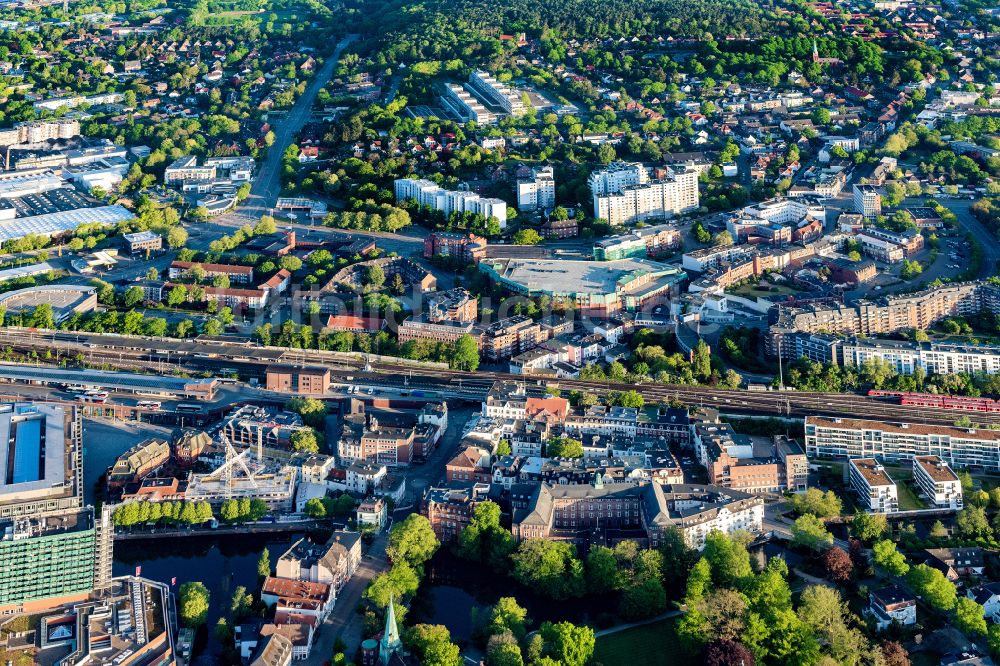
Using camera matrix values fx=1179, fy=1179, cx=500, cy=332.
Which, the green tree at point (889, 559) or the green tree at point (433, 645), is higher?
the green tree at point (889, 559)

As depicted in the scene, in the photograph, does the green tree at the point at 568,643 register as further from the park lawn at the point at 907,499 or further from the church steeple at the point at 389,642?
the park lawn at the point at 907,499

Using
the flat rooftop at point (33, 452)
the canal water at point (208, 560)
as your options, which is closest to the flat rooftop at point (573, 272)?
the canal water at point (208, 560)

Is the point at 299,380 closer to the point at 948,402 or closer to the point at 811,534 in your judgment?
the point at 811,534

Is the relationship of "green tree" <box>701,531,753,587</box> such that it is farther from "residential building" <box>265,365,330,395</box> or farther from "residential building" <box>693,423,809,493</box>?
"residential building" <box>265,365,330,395</box>

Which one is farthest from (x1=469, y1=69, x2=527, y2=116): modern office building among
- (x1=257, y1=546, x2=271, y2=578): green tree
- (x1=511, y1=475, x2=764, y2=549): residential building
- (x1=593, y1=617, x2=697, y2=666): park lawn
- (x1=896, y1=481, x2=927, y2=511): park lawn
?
(x1=593, y1=617, x2=697, y2=666): park lawn

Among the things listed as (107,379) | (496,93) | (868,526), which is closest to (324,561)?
(868,526)
